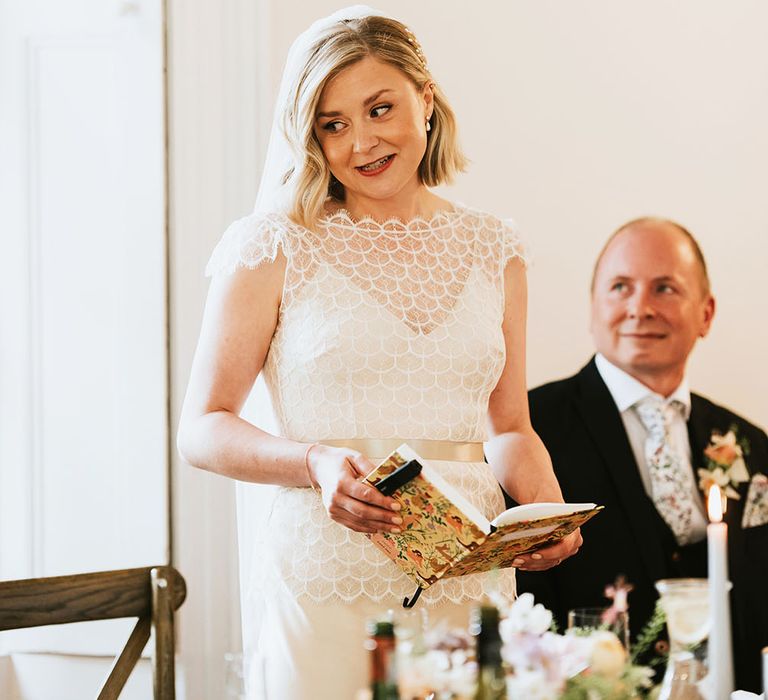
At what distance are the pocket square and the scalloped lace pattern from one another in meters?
1.42

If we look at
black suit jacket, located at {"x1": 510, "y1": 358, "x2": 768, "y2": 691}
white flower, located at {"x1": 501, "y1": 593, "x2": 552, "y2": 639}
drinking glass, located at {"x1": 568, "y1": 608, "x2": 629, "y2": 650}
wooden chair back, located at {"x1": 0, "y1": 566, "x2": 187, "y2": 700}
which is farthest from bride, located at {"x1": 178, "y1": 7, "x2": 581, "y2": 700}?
black suit jacket, located at {"x1": 510, "y1": 358, "x2": 768, "y2": 691}

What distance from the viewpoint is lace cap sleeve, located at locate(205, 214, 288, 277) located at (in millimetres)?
1990

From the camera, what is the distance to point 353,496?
67.4 inches

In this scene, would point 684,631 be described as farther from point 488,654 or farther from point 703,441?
point 703,441

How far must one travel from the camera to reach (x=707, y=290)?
347cm

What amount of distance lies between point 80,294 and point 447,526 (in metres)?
1.77

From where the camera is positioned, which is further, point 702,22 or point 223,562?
point 702,22

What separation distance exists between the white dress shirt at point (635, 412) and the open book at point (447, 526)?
4.77 feet

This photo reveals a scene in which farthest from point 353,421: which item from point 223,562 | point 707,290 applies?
point 707,290

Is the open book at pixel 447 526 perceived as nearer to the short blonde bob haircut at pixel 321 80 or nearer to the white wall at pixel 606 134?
the short blonde bob haircut at pixel 321 80

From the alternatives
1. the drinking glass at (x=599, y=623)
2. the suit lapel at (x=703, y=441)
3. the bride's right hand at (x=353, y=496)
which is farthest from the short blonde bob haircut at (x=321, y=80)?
the suit lapel at (x=703, y=441)

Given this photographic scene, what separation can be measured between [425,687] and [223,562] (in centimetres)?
223

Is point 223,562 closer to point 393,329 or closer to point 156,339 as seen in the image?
point 156,339

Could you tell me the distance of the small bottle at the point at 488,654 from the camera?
94 cm
